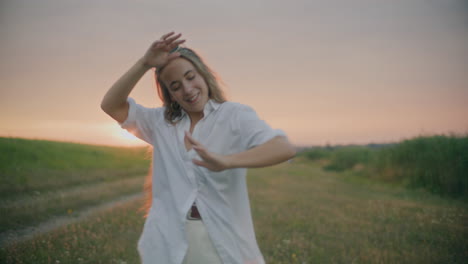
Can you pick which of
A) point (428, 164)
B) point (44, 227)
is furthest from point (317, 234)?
point (428, 164)

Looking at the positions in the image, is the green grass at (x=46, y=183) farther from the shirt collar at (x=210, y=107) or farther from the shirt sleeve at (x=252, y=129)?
the shirt sleeve at (x=252, y=129)

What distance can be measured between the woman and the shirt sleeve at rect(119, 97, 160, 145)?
80 mm

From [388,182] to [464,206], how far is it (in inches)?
270

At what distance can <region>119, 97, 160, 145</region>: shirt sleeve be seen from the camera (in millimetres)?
2145

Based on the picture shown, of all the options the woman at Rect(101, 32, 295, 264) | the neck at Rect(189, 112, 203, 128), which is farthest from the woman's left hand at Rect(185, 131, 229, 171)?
the neck at Rect(189, 112, 203, 128)

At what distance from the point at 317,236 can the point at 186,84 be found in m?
5.61

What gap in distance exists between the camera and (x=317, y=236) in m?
6.60

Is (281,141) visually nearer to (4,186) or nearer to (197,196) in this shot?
(197,196)

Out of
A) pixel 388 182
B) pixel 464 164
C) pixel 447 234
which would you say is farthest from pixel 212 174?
pixel 388 182

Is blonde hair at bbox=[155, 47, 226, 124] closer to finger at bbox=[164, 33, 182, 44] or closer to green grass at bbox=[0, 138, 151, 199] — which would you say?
finger at bbox=[164, 33, 182, 44]

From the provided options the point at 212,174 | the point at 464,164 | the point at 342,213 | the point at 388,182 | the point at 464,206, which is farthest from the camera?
the point at 388,182

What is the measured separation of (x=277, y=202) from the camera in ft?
34.9

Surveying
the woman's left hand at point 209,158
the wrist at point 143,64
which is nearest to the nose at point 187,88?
the wrist at point 143,64

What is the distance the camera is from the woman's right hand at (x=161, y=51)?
6.26 feet
